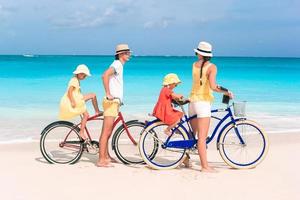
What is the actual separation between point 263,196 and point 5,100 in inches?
584

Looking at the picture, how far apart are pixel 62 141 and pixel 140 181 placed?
139 cm

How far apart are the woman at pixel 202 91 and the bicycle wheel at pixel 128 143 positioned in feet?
2.59

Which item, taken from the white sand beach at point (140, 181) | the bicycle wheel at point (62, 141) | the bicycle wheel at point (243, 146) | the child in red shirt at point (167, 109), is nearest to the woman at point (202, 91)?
the child in red shirt at point (167, 109)

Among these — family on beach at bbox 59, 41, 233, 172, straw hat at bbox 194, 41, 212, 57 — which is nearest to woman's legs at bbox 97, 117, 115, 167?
family on beach at bbox 59, 41, 233, 172

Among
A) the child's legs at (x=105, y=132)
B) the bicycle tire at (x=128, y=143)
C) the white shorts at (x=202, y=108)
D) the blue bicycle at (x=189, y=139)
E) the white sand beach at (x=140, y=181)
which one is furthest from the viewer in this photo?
the bicycle tire at (x=128, y=143)

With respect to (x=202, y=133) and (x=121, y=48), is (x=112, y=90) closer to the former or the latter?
(x=121, y=48)

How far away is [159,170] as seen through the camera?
6.30 m

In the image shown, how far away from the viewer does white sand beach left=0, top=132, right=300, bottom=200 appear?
17.3 ft

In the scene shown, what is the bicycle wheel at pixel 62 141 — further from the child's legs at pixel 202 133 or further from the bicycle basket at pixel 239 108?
the bicycle basket at pixel 239 108

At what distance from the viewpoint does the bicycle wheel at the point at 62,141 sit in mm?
6398

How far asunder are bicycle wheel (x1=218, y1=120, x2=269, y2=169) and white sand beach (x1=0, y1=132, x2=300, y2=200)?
0.46 feet

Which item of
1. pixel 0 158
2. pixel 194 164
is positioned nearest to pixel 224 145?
pixel 194 164

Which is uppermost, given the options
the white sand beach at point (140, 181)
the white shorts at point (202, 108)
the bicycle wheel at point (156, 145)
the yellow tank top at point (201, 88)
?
the yellow tank top at point (201, 88)

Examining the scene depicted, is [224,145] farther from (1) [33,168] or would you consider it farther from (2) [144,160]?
(1) [33,168]
